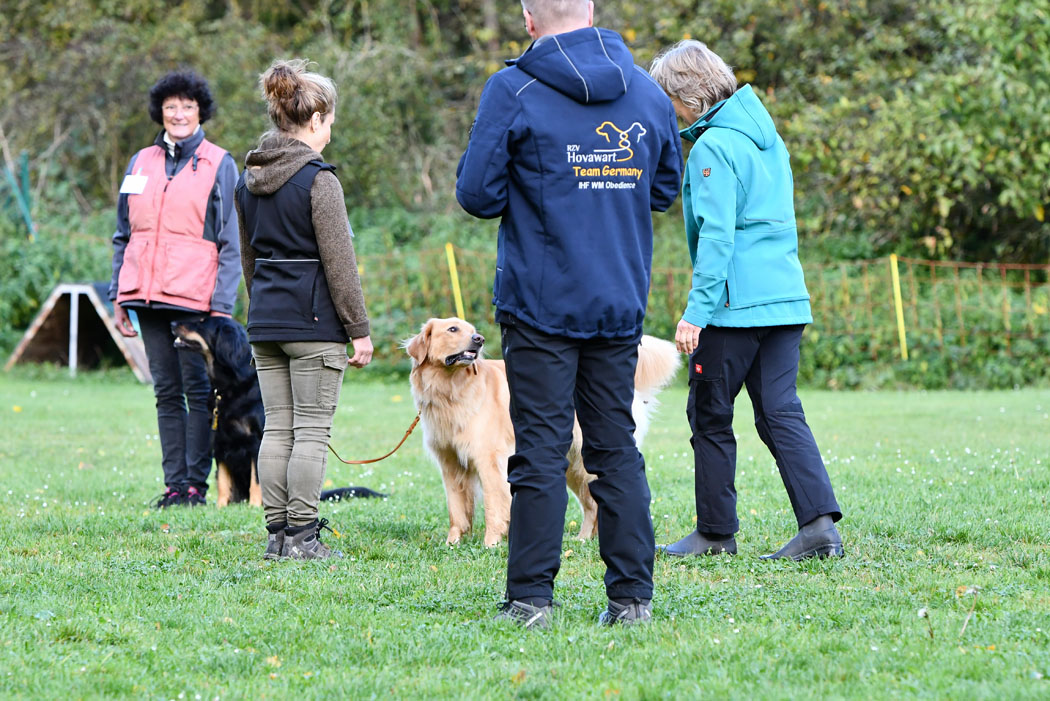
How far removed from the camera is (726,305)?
167 inches

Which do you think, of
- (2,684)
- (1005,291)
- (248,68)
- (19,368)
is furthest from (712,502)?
(248,68)

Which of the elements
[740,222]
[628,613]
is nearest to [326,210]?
[740,222]

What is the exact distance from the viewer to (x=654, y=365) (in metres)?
5.01

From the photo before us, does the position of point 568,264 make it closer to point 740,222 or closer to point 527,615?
point 527,615

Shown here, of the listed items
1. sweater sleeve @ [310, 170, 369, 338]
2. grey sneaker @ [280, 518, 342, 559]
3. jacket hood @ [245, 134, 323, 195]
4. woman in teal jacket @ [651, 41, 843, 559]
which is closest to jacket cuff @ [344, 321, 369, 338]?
sweater sleeve @ [310, 170, 369, 338]

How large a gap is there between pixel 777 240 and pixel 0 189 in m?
16.4

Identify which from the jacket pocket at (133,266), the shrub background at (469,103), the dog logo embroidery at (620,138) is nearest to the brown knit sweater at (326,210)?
the dog logo embroidery at (620,138)

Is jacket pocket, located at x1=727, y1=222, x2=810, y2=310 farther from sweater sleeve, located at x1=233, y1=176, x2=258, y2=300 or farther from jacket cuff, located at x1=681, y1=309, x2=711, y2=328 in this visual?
sweater sleeve, located at x1=233, y1=176, x2=258, y2=300

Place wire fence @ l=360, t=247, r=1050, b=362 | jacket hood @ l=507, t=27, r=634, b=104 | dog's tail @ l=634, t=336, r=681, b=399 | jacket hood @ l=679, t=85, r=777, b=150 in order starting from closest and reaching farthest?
jacket hood @ l=507, t=27, r=634, b=104 → jacket hood @ l=679, t=85, r=777, b=150 → dog's tail @ l=634, t=336, r=681, b=399 → wire fence @ l=360, t=247, r=1050, b=362

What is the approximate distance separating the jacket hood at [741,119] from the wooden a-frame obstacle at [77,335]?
9847 millimetres

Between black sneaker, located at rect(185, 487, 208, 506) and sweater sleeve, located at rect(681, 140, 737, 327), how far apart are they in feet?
10.5

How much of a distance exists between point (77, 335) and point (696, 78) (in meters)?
11.4

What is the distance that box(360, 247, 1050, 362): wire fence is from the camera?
522 inches

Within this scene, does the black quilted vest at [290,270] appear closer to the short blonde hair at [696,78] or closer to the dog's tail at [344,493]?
the short blonde hair at [696,78]
